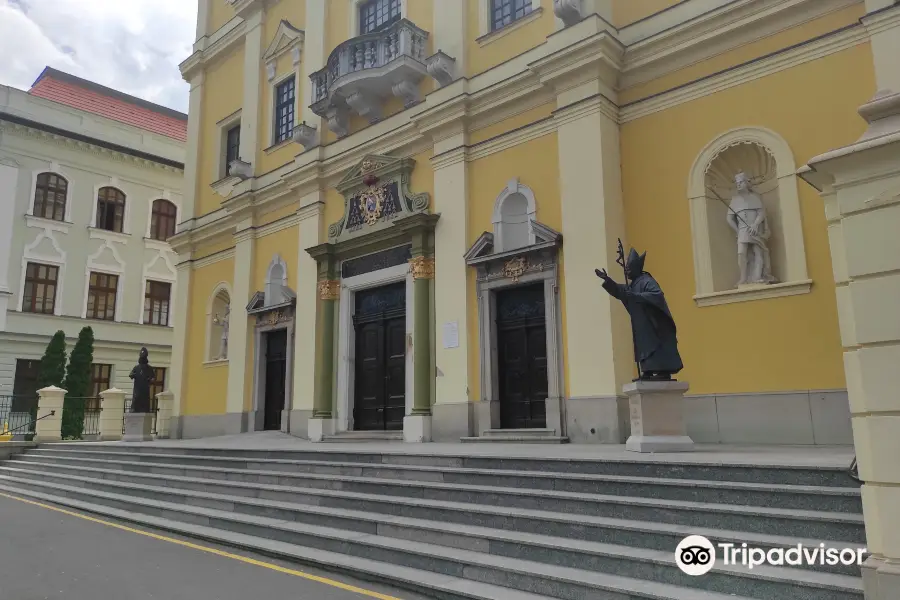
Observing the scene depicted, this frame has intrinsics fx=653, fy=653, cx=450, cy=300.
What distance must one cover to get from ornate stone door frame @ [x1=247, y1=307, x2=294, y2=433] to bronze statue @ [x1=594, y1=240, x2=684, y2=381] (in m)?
9.70

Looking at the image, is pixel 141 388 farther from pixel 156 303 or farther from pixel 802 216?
pixel 802 216

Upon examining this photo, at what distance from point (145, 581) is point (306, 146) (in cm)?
1213

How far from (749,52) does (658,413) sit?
19.7 feet

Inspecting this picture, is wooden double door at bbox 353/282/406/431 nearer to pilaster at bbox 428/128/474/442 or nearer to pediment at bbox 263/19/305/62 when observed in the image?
pilaster at bbox 428/128/474/442

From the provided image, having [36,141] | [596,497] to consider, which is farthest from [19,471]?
[36,141]

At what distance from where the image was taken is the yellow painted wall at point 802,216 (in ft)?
28.9

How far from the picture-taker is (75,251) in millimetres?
27312

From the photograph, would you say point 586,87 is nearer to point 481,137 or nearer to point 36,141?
point 481,137

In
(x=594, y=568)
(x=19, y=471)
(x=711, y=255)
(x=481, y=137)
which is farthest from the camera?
(x=19, y=471)

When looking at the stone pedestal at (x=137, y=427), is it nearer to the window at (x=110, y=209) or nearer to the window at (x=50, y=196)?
the window at (x=50, y=196)

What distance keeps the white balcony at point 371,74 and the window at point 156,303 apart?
17996mm

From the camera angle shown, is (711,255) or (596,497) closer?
(596,497)

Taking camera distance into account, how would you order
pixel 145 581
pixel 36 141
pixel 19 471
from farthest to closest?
pixel 36 141, pixel 19 471, pixel 145 581

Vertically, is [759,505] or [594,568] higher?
[759,505]
